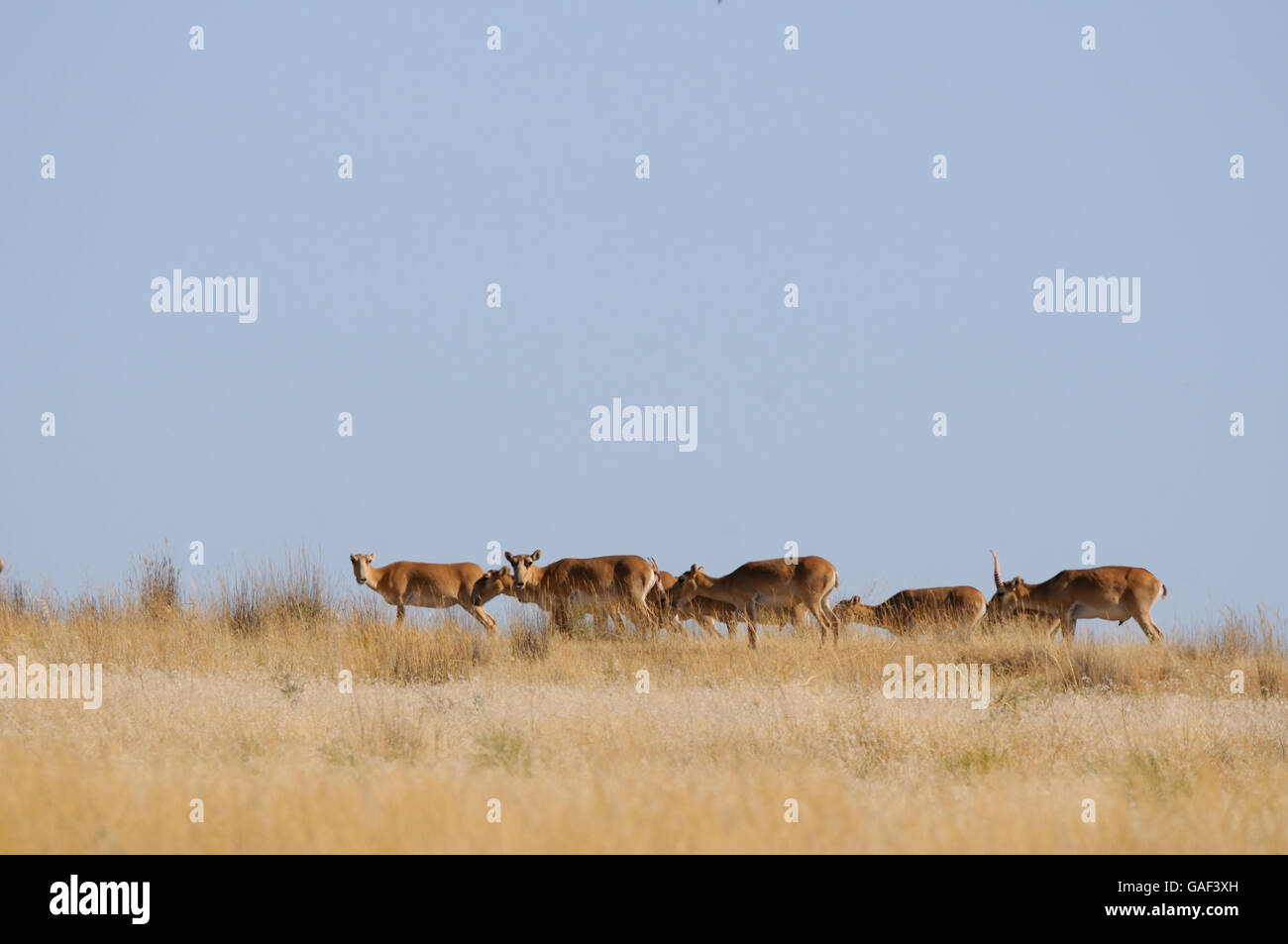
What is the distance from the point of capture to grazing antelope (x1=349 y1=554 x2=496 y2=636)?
984 inches

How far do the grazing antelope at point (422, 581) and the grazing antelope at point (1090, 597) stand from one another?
915cm

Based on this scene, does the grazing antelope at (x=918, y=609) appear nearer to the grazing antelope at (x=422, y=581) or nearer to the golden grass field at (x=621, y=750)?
the golden grass field at (x=621, y=750)

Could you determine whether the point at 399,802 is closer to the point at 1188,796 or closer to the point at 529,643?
the point at 1188,796

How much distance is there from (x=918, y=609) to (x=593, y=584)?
17.8 feet

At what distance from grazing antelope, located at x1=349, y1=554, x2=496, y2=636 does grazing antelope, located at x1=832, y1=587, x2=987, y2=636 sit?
657 centimetres

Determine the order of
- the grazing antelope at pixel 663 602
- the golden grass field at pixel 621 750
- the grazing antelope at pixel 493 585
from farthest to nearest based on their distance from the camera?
the grazing antelope at pixel 493 585
the grazing antelope at pixel 663 602
the golden grass field at pixel 621 750

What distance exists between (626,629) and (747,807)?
44.4 feet

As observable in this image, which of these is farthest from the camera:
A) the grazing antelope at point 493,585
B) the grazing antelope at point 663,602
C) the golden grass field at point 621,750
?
the grazing antelope at point 493,585

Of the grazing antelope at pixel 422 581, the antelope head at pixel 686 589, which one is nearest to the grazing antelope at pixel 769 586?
the antelope head at pixel 686 589

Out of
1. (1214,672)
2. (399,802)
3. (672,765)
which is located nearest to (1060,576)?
(1214,672)

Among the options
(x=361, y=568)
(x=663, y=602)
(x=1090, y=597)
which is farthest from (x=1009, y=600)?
(x=361, y=568)

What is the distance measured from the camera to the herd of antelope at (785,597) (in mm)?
22484

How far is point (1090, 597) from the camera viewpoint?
23172mm

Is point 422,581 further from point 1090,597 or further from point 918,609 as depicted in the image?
point 1090,597
